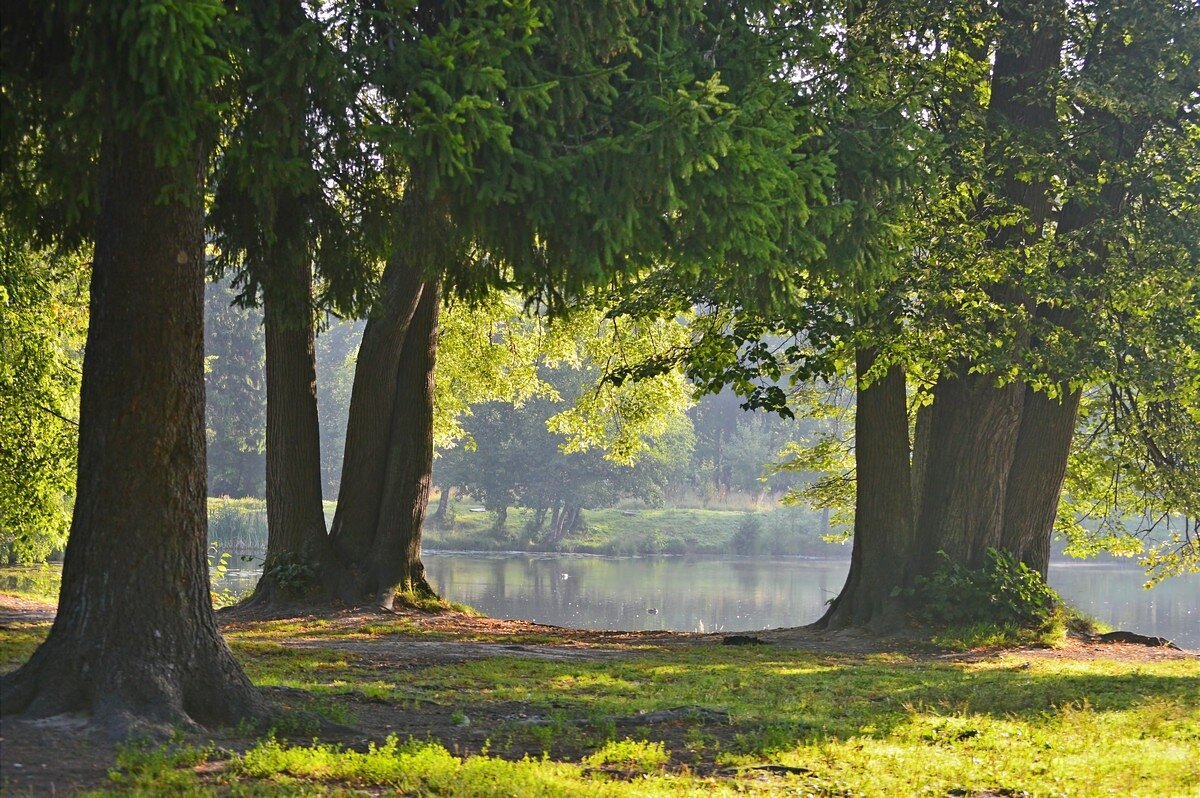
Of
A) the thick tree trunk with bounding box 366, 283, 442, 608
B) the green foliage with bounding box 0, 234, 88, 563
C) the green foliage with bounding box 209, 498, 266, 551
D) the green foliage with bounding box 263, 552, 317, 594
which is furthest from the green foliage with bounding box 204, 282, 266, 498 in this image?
the green foliage with bounding box 263, 552, 317, 594

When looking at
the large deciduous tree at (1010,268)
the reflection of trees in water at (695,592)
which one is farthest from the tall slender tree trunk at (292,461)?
the reflection of trees in water at (695,592)

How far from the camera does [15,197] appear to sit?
802 cm

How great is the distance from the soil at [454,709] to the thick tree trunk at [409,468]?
790mm

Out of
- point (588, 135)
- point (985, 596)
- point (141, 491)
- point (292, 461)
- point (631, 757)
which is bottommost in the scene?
point (631, 757)

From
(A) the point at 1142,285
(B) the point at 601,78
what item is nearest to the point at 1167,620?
(A) the point at 1142,285

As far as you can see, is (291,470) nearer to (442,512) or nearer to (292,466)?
(292,466)

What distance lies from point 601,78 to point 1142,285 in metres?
8.08

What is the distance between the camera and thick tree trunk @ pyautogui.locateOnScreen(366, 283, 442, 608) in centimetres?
1576

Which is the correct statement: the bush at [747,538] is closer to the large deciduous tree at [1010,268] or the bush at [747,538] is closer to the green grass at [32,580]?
the green grass at [32,580]

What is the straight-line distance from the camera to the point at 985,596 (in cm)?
1460

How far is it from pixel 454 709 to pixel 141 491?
2.49 metres

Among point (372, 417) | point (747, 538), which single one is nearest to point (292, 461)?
point (372, 417)

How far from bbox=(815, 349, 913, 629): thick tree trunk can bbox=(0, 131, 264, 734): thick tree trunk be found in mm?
10033

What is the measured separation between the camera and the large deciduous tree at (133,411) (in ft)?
20.5
